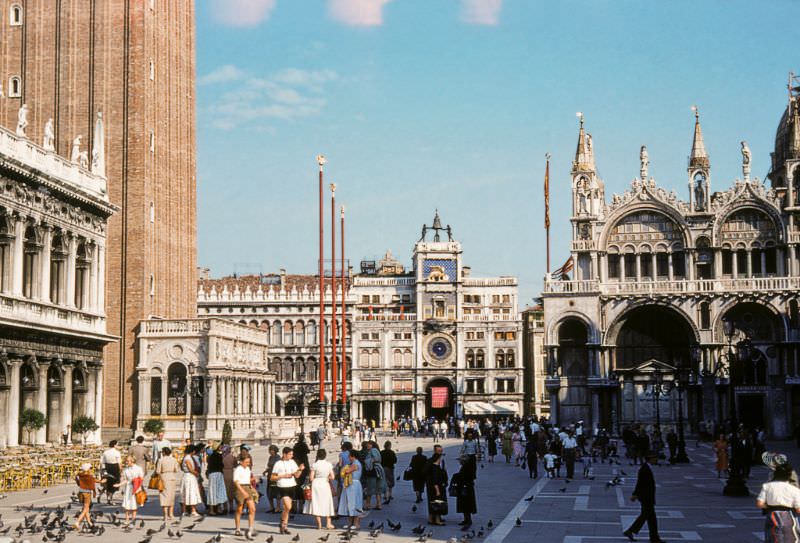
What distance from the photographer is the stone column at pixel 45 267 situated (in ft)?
149

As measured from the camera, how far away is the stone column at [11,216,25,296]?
1694 inches

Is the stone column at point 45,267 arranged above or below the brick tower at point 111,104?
below

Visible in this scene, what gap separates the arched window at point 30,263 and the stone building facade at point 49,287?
0.04m

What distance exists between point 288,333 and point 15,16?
49.2 m

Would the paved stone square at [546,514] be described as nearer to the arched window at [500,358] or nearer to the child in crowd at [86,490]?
the child in crowd at [86,490]

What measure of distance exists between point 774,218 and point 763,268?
3196 mm

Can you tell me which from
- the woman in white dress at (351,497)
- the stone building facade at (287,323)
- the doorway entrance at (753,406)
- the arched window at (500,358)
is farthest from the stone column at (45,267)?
the arched window at (500,358)

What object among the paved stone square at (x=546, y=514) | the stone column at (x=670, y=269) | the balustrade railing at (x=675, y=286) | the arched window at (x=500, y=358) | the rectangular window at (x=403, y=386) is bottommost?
the paved stone square at (x=546, y=514)

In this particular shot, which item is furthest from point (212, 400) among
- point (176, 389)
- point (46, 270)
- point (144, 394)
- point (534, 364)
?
point (534, 364)

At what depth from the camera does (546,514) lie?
2556cm

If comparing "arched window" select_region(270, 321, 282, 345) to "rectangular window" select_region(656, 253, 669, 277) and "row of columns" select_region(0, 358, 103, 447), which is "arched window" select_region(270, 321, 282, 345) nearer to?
"rectangular window" select_region(656, 253, 669, 277)

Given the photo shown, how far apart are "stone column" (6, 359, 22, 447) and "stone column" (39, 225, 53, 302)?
354 cm

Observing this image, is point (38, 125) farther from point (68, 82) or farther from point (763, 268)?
point (763, 268)

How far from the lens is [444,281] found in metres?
104
